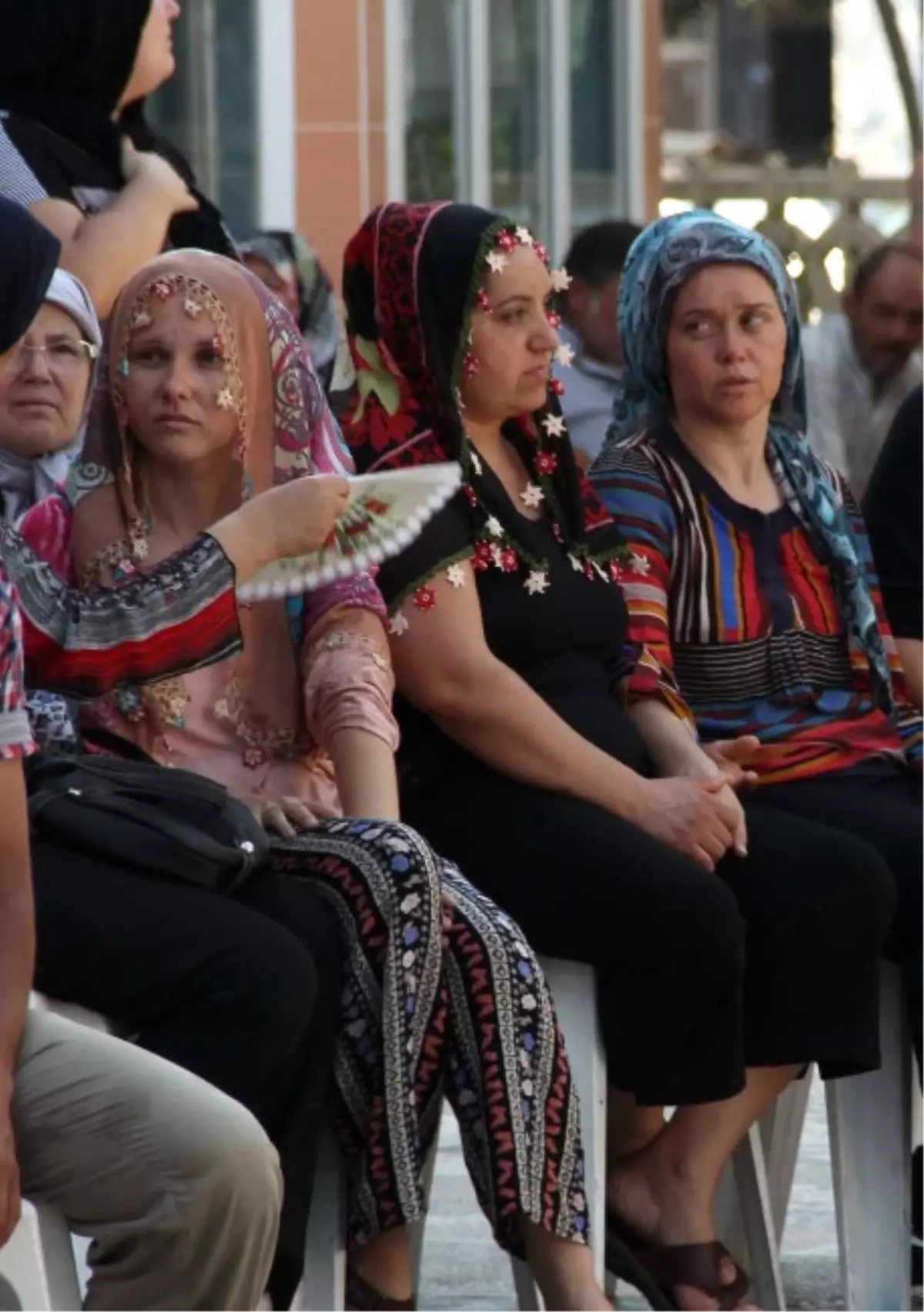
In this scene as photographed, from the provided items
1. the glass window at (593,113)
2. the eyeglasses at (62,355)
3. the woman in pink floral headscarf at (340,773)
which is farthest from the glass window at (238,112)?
the woman in pink floral headscarf at (340,773)

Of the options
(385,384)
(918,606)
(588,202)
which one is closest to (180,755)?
(385,384)

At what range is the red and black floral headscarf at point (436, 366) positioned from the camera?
4699 millimetres

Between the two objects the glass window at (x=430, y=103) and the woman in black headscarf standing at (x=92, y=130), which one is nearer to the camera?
the woman in black headscarf standing at (x=92, y=130)

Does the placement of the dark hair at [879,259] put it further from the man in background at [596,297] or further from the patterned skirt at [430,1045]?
the patterned skirt at [430,1045]

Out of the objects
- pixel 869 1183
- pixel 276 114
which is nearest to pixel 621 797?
pixel 869 1183

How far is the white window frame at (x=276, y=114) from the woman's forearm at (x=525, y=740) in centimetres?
540

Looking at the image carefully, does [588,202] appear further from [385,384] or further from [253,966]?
[253,966]

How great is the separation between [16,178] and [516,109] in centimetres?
624

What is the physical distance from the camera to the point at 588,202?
37.3ft

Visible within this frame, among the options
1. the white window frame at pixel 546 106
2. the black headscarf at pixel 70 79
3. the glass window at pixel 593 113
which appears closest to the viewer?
the black headscarf at pixel 70 79

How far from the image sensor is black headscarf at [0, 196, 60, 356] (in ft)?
10.9

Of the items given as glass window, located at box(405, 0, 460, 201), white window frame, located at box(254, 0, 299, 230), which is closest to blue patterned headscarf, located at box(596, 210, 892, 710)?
white window frame, located at box(254, 0, 299, 230)

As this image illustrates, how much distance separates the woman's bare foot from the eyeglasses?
140 centimetres

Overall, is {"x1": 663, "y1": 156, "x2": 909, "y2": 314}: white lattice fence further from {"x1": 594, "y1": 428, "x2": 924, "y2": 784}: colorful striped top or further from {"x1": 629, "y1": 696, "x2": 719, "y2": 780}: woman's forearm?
{"x1": 629, "y1": 696, "x2": 719, "y2": 780}: woman's forearm
